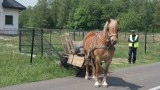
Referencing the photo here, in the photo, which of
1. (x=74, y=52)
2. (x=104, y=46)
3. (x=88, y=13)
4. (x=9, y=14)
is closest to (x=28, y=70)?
(x=74, y=52)

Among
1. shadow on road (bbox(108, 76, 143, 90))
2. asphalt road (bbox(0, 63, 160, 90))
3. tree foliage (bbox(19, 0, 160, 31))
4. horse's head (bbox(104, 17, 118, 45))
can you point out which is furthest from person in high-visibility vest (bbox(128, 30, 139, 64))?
tree foliage (bbox(19, 0, 160, 31))

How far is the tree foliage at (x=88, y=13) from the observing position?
310 ft

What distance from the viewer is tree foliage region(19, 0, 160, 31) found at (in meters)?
94.5

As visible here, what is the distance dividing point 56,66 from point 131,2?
343 ft

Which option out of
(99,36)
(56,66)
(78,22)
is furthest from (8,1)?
(78,22)

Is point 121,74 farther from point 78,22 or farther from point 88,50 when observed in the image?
point 78,22

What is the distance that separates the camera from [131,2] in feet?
382

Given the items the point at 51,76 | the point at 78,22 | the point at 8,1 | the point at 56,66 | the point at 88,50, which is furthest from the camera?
the point at 78,22

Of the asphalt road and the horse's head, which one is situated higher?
the horse's head

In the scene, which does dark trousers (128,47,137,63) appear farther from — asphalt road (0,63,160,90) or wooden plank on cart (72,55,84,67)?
wooden plank on cart (72,55,84,67)

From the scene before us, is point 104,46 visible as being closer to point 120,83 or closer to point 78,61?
point 120,83

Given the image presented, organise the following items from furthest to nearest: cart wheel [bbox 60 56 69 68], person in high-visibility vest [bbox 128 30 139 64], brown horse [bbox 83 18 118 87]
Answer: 1. person in high-visibility vest [bbox 128 30 139 64]
2. cart wheel [bbox 60 56 69 68]
3. brown horse [bbox 83 18 118 87]

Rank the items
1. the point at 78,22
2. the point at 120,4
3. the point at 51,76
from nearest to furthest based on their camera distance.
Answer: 1. the point at 51,76
2. the point at 78,22
3. the point at 120,4

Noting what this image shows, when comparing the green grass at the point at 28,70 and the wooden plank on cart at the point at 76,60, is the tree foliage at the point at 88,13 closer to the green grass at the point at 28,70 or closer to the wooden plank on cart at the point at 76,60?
the green grass at the point at 28,70
